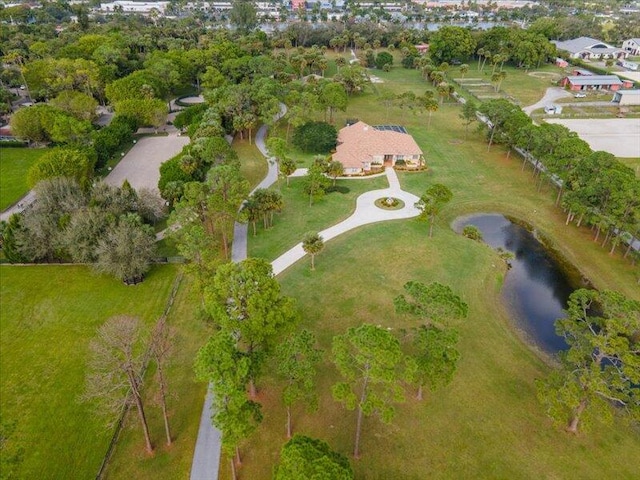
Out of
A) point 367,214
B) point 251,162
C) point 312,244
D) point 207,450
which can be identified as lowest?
point 207,450

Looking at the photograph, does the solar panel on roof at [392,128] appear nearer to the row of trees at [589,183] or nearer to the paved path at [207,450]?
the row of trees at [589,183]

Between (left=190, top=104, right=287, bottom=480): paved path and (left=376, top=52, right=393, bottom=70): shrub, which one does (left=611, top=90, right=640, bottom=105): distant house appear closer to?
(left=376, top=52, right=393, bottom=70): shrub

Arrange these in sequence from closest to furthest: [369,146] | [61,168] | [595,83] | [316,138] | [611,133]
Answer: [61,168] < [369,146] < [316,138] < [611,133] < [595,83]

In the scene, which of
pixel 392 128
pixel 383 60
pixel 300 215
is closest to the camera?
pixel 300 215

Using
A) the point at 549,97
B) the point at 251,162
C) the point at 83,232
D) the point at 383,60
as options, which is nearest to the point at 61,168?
the point at 83,232

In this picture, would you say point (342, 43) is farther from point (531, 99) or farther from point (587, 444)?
point (587, 444)

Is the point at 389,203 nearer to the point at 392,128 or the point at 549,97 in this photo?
the point at 392,128
